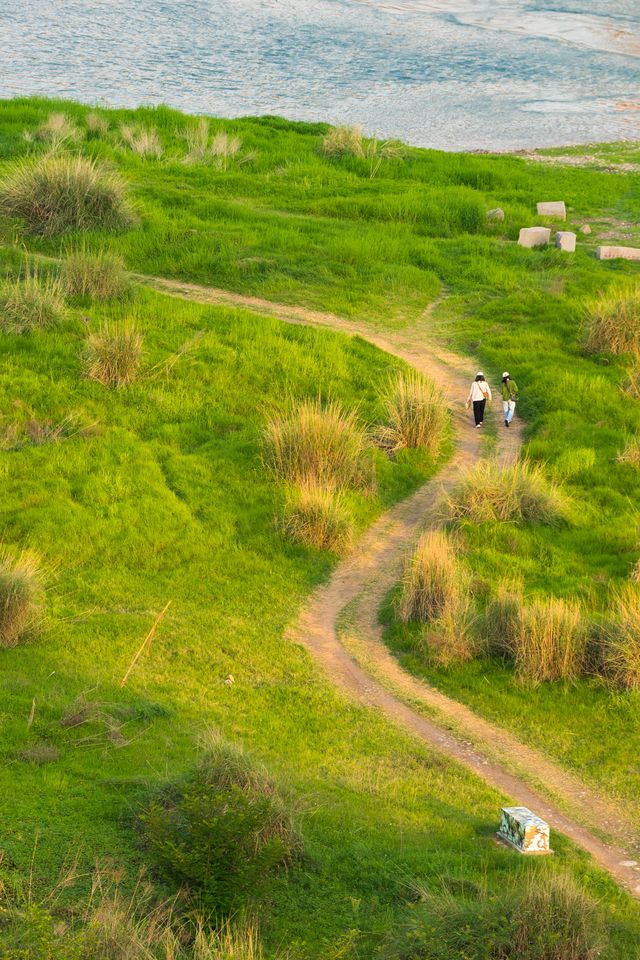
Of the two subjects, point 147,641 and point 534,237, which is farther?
point 534,237

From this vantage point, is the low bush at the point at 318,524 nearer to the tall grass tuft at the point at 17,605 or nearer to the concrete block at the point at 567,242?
the tall grass tuft at the point at 17,605

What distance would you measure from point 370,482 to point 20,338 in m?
5.98

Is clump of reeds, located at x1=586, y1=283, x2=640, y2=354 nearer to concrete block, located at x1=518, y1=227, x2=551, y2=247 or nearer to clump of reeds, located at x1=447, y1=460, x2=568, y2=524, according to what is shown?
concrete block, located at x1=518, y1=227, x2=551, y2=247

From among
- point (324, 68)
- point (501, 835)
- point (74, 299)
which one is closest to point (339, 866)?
point (501, 835)

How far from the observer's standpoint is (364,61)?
48.8 meters

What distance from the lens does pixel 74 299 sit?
1995 centimetres

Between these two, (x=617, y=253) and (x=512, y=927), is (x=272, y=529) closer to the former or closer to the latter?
(x=512, y=927)

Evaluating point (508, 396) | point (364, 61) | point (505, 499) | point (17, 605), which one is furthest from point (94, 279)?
point (364, 61)

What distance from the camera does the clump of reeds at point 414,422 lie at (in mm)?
16891

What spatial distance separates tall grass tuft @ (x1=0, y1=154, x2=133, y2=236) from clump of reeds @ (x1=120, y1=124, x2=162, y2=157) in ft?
19.0

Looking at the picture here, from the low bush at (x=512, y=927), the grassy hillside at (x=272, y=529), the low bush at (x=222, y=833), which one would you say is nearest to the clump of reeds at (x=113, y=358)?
the grassy hillside at (x=272, y=529)

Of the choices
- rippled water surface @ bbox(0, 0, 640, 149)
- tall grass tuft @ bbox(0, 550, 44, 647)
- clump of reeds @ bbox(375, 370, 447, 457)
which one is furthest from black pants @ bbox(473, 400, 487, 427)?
rippled water surface @ bbox(0, 0, 640, 149)

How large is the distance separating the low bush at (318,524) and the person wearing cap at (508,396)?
166 inches

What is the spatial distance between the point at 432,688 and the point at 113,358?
7.89 meters
